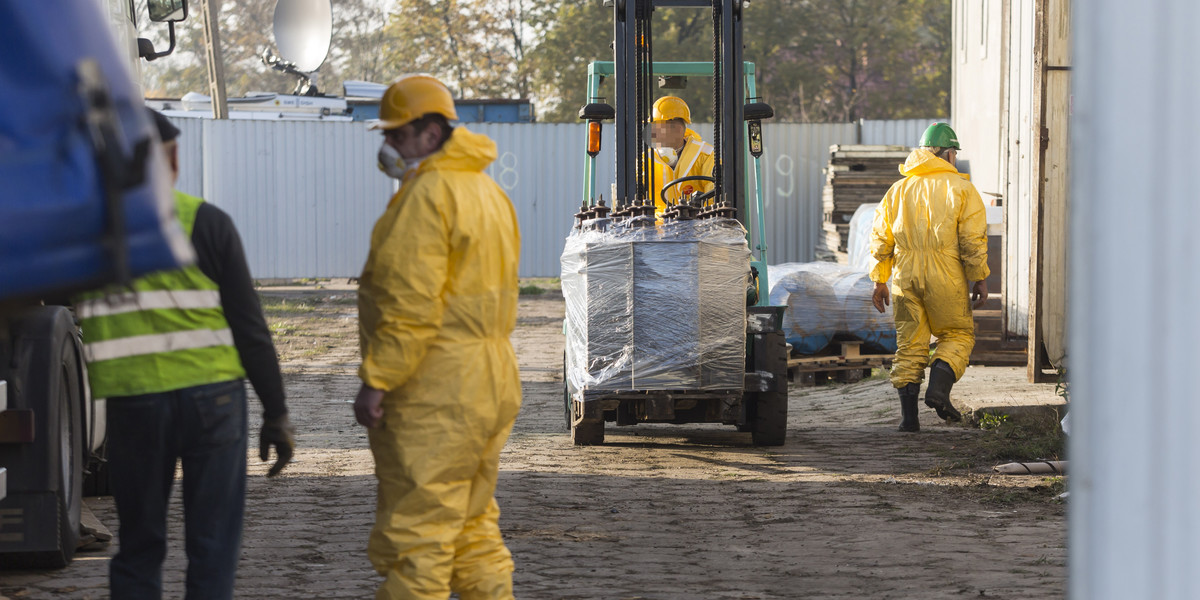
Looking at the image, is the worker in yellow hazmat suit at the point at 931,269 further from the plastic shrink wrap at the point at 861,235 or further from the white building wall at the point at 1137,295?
the white building wall at the point at 1137,295

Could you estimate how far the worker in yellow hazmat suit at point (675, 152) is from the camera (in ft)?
31.0

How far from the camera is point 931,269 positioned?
382 inches

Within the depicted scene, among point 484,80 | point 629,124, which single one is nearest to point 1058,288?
point 629,124

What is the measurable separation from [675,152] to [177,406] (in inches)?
236

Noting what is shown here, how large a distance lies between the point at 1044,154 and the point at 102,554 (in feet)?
23.9

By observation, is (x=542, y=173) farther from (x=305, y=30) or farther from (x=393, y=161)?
(x=393, y=161)

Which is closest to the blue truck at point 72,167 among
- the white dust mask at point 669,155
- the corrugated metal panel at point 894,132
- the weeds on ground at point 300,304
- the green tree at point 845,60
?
the white dust mask at point 669,155

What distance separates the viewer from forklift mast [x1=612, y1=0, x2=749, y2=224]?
30.1 ft

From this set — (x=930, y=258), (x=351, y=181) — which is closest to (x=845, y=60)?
(x=351, y=181)

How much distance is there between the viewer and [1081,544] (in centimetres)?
249

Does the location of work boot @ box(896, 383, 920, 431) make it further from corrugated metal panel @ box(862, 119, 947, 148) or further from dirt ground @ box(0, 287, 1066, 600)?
corrugated metal panel @ box(862, 119, 947, 148)

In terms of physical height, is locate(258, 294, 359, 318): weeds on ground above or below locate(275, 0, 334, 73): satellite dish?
below

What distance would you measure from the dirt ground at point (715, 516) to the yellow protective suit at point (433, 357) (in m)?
1.45

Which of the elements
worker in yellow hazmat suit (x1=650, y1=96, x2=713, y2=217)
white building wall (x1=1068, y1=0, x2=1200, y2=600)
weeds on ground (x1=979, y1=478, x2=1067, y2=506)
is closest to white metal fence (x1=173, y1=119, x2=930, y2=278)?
worker in yellow hazmat suit (x1=650, y1=96, x2=713, y2=217)
